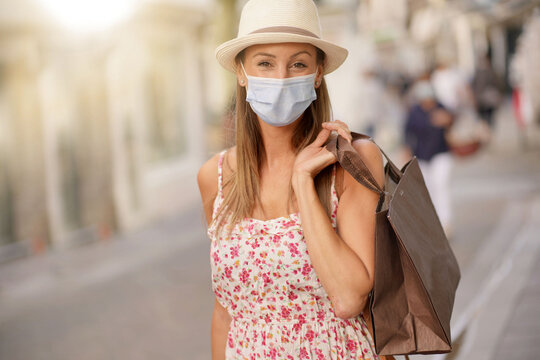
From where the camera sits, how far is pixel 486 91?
15.1m

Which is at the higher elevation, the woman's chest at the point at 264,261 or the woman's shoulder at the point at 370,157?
the woman's shoulder at the point at 370,157

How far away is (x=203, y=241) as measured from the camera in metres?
9.35

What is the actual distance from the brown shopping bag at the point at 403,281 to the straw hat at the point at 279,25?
0.36m

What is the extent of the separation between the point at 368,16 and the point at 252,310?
75.5 ft

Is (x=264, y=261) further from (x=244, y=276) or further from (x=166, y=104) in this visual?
(x=166, y=104)

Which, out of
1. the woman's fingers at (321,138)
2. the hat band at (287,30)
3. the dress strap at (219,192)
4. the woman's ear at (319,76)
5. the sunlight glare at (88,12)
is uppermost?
the sunlight glare at (88,12)

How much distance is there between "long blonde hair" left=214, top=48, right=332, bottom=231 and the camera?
7.33 ft

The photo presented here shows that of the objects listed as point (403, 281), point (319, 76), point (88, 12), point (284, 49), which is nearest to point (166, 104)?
point (88, 12)

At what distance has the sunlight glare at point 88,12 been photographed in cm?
944

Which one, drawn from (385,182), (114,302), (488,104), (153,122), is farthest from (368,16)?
(385,182)

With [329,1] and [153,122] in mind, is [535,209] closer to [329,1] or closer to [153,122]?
[153,122]

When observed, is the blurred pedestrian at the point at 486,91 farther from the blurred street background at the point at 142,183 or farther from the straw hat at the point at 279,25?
the straw hat at the point at 279,25

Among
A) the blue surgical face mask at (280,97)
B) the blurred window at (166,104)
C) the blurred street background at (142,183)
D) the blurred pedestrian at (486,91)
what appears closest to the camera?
the blue surgical face mask at (280,97)

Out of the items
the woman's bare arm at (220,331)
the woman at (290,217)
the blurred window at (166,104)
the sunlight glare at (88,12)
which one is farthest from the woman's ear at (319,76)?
the blurred window at (166,104)
